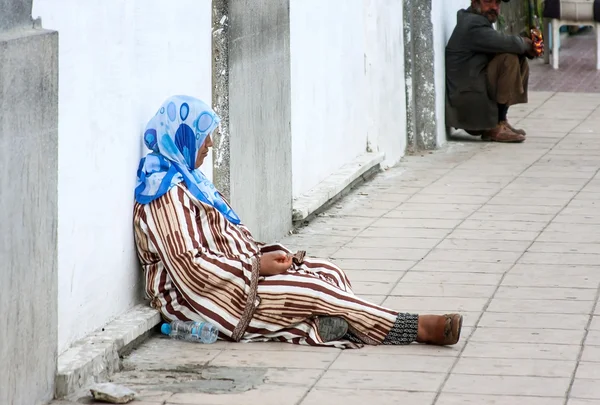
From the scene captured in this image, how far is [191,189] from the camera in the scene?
17.4ft

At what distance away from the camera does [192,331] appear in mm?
5316

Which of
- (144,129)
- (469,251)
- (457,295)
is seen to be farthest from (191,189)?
(469,251)

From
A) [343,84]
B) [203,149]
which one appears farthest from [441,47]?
[203,149]

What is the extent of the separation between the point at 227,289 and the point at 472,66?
590cm

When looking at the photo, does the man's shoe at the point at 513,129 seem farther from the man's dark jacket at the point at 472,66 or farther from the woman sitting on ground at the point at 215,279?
the woman sitting on ground at the point at 215,279

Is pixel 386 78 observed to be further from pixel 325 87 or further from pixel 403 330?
pixel 403 330

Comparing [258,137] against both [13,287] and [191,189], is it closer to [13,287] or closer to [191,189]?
[191,189]

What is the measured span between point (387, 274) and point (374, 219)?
1.48 metres

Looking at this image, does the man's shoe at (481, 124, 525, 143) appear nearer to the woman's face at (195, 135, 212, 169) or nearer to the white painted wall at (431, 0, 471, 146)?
the white painted wall at (431, 0, 471, 146)

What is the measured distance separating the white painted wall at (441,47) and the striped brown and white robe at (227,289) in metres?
5.49

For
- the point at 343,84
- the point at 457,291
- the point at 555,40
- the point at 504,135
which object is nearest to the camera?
the point at 457,291

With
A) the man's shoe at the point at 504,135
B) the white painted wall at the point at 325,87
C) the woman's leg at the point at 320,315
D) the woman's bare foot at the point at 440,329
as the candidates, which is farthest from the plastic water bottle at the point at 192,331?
the man's shoe at the point at 504,135

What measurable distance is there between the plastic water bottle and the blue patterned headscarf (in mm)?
518

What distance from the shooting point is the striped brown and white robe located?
521 cm
